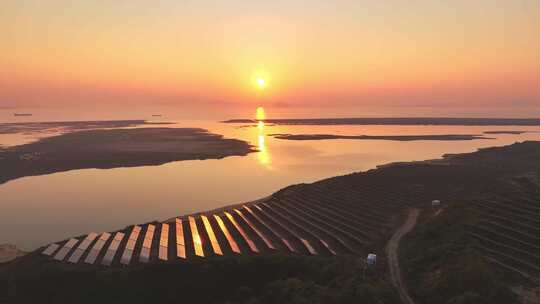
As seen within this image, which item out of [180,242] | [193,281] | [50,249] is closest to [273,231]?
[180,242]

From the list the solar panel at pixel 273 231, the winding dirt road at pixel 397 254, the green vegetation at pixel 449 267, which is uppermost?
the green vegetation at pixel 449 267

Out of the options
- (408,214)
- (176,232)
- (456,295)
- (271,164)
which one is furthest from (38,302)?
(271,164)

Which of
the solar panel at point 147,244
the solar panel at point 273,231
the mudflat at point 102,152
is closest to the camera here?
the solar panel at point 147,244

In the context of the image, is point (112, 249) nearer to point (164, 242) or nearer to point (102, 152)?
point (164, 242)

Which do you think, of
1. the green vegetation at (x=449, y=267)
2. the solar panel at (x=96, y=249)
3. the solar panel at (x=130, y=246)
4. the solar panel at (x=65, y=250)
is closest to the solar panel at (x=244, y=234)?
the solar panel at (x=130, y=246)

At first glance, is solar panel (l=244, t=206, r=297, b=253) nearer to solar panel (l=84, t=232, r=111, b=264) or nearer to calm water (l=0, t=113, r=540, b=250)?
calm water (l=0, t=113, r=540, b=250)

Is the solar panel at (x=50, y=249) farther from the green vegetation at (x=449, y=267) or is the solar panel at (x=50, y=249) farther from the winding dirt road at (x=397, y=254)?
the green vegetation at (x=449, y=267)

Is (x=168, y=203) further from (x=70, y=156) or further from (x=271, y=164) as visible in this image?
(x=70, y=156)
